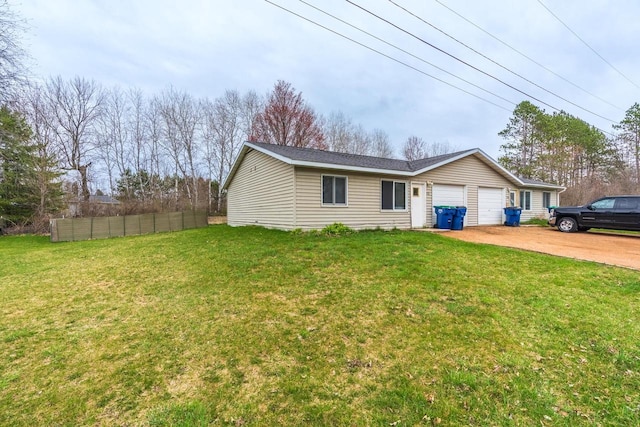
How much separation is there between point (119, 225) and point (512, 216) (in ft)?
67.6

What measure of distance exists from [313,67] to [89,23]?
980 centimetres

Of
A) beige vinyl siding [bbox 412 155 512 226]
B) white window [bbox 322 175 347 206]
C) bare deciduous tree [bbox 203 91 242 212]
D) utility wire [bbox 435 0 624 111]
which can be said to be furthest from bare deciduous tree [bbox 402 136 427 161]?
white window [bbox 322 175 347 206]

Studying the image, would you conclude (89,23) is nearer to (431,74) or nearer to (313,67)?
(313,67)

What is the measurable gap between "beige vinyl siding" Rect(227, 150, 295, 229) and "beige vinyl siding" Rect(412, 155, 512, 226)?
581 centimetres

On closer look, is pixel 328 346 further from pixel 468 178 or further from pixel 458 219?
pixel 468 178

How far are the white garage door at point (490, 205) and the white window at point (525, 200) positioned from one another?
9.02ft

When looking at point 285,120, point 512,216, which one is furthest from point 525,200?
point 285,120

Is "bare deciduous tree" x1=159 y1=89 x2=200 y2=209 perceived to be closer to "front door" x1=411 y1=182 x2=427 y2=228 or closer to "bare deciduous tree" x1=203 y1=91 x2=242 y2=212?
"bare deciduous tree" x1=203 y1=91 x2=242 y2=212

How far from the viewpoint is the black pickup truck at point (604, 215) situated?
9.98 metres

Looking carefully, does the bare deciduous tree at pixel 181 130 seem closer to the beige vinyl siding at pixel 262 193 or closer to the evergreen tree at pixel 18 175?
the evergreen tree at pixel 18 175

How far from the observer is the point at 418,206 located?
1197 centimetres

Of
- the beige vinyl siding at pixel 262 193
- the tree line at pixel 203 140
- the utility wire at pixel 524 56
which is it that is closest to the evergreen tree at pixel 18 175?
the tree line at pixel 203 140

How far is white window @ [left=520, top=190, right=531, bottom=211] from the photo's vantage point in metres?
16.4

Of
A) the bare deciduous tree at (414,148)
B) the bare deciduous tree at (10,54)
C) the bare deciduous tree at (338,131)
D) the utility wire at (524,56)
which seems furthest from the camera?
the bare deciduous tree at (414,148)
